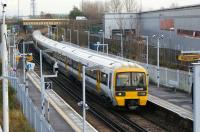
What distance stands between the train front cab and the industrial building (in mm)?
20558

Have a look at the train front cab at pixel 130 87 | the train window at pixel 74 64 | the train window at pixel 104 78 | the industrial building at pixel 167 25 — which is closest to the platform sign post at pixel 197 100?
the train front cab at pixel 130 87

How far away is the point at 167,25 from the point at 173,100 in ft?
97.5

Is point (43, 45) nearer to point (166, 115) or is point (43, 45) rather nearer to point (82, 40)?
point (82, 40)

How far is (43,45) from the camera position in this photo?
2174 inches

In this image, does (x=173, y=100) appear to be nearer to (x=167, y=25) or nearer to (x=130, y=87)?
(x=130, y=87)

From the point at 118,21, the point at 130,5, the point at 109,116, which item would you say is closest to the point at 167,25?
the point at 118,21

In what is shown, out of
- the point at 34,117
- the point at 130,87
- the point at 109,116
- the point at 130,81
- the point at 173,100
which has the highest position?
the point at 130,81

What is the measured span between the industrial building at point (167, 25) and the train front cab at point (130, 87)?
20.6 m

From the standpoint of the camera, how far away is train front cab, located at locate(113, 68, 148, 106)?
2288 cm

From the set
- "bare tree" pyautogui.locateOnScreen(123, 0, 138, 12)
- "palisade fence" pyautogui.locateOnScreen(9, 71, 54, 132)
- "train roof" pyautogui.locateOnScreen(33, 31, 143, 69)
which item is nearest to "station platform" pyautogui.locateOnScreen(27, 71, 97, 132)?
"palisade fence" pyautogui.locateOnScreen(9, 71, 54, 132)

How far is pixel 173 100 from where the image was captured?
2550cm

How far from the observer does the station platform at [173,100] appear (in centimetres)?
2180

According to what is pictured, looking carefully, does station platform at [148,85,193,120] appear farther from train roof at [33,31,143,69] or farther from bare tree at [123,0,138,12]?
bare tree at [123,0,138,12]

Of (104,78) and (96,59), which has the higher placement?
(96,59)
